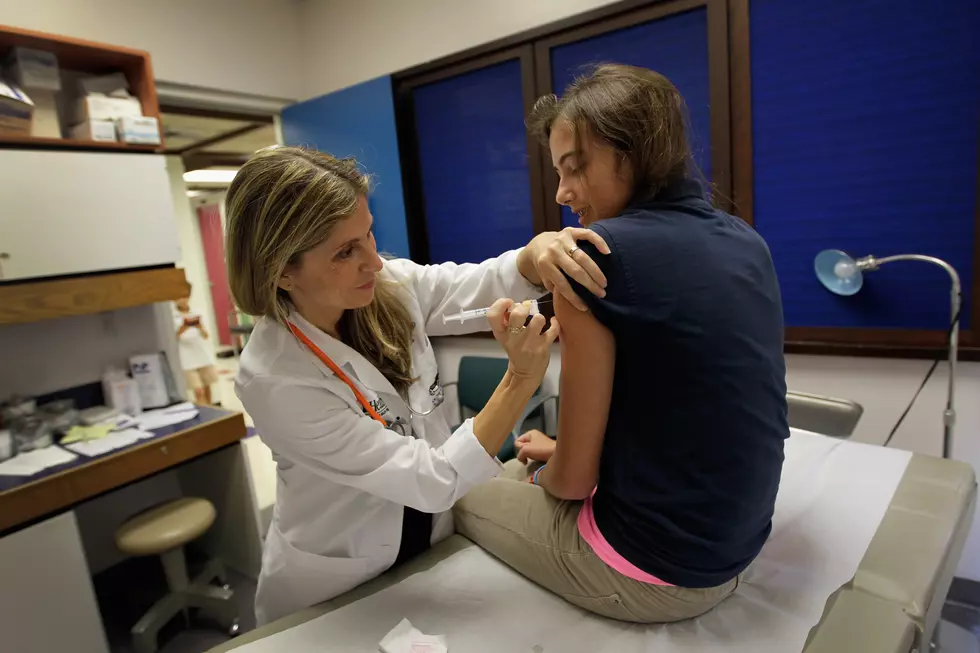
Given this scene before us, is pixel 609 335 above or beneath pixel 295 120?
beneath

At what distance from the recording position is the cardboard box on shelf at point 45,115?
2113mm

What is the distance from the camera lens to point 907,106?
1936 millimetres

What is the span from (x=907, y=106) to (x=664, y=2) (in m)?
0.98

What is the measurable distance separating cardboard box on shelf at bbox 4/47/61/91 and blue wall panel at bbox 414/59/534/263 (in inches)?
66.0

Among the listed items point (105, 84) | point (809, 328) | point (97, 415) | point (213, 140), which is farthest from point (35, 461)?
point (213, 140)

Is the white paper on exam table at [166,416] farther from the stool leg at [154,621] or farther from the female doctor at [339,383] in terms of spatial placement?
the female doctor at [339,383]

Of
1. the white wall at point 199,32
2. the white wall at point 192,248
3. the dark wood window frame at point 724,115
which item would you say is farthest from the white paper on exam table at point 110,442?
the white wall at point 192,248

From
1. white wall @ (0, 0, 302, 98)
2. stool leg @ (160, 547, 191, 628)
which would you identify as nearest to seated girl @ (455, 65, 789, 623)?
stool leg @ (160, 547, 191, 628)

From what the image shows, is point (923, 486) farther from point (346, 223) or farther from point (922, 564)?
point (346, 223)

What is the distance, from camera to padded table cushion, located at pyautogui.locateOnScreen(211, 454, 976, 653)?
2.89 ft

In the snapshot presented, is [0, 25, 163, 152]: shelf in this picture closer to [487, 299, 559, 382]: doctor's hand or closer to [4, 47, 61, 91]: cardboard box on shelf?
[4, 47, 61, 91]: cardboard box on shelf

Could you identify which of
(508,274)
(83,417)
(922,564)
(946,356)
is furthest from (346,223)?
(946,356)

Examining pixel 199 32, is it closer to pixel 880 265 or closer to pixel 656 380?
pixel 656 380

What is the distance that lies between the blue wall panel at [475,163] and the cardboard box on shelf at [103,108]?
4.73 ft
